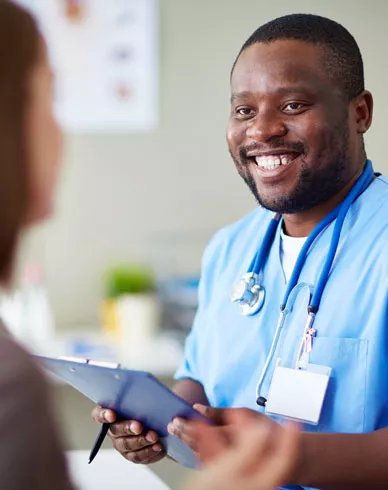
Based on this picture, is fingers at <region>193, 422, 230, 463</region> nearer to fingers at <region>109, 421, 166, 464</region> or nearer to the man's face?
fingers at <region>109, 421, 166, 464</region>

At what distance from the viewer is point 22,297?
2812 millimetres

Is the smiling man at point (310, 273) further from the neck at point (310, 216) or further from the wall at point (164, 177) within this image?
the wall at point (164, 177)

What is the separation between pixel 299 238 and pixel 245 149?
20 centimetres

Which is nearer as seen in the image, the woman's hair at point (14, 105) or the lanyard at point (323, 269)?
the woman's hair at point (14, 105)

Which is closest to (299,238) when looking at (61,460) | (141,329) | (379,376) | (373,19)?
(379,376)

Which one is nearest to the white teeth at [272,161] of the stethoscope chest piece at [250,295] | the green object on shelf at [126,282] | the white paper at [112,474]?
the stethoscope chest piece at [250,295]

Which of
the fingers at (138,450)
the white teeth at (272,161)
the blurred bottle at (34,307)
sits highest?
the white teeth at (272,161)

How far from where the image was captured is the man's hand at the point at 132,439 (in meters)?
1.33

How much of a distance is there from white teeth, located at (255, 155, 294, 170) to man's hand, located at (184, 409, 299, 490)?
0.46m

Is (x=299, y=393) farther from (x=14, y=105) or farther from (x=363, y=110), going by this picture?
(x=14, y=105)

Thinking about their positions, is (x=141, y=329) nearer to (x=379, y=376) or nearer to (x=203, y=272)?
(x=203, y=272)

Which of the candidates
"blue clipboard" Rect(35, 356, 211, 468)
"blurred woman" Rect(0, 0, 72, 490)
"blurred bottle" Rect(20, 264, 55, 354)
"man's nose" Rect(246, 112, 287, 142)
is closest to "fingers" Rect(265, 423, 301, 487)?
"blue clipboard" Rect(35, 356, 211, 468)

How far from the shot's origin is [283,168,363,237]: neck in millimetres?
1415

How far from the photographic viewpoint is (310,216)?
4.75ft
